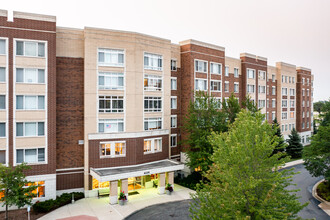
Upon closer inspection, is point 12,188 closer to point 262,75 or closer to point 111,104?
point 111,104

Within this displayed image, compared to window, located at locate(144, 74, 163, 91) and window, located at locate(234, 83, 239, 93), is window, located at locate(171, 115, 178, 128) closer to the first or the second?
window, located at locate(144, 74, 163, 91)

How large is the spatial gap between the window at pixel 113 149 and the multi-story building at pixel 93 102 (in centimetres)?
10

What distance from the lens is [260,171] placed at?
468 inches

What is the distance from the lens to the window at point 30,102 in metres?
23.0

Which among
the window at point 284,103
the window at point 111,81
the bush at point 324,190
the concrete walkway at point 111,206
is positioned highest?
the window at point 111,81

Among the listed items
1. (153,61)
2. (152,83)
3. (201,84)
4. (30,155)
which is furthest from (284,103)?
(30,155)

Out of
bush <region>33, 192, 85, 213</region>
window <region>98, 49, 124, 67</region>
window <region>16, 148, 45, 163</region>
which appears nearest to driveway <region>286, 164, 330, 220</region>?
bush <region>33, 192, 85, 213</region>

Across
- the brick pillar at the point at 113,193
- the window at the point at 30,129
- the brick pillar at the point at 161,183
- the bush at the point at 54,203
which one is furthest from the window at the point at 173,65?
the bush at the point at 54,203

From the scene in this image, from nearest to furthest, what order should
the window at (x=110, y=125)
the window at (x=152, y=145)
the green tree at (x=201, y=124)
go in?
1. the window at (x=110, y=125)
2. the green tree at (x=201, y=124)
3. the window at (x=152, y=145)

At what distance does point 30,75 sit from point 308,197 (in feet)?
98.9

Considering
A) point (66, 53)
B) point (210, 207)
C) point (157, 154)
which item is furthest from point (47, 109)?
point (210, 207)

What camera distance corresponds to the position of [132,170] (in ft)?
84.1

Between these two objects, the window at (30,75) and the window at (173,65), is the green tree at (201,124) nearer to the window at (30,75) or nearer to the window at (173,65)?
the window at (173,65)

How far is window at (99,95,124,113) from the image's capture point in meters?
26.7
